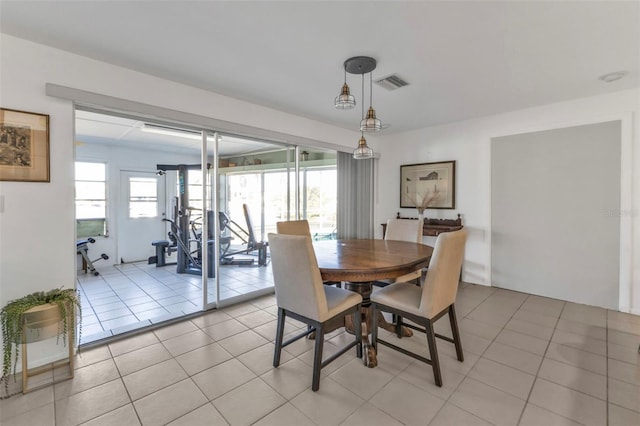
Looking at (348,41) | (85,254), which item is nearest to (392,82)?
(348,41)

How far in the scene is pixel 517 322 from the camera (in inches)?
118

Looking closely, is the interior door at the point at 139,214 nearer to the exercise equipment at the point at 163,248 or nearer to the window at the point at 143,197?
the window at the point at 143,197

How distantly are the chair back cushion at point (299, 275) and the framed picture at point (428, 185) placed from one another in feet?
10.4

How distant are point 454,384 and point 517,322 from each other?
151 cm

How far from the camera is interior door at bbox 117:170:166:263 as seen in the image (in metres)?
5.80

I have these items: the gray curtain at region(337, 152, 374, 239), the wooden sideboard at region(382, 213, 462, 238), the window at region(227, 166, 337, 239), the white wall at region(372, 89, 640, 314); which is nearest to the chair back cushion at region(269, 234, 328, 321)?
the window at region(227, 166, 337, 239)

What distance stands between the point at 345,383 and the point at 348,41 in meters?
2.49

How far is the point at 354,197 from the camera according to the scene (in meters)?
5.27

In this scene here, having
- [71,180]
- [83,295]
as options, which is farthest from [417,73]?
[83,295]

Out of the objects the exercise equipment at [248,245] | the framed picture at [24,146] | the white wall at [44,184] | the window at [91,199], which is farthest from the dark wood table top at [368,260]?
the window at [91,199]

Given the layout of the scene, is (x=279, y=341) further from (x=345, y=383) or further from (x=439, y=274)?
(x=439, y=274)

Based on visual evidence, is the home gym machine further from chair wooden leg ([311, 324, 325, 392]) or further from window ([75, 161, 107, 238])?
chair wooden leg ([311, 324, 325, 392])

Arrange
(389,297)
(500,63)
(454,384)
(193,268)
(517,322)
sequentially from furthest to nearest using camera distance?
(193,268)
(517,322)
(500,63)
(389,297)
(454,384)

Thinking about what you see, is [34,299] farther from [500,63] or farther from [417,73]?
[500,63]
